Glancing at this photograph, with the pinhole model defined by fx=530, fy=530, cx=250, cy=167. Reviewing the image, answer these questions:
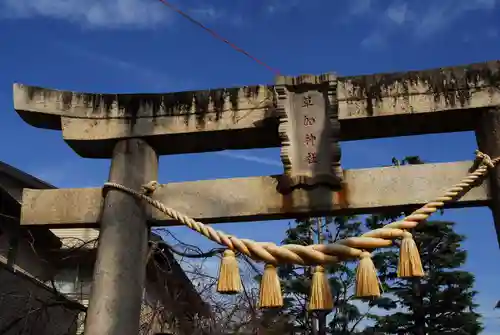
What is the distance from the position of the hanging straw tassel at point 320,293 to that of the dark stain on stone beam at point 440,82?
4.62ft

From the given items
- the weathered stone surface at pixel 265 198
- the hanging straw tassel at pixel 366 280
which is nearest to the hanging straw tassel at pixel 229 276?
the weathered stone surface at pixel 265 198

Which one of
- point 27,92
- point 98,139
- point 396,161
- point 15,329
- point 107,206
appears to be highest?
point 396,161

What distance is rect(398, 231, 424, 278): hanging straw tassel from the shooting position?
3.58 metres

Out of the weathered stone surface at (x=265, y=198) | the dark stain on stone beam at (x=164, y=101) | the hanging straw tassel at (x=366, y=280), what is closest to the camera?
the hanging straw tassel at (x=366, y=280)

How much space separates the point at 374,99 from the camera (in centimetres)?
437

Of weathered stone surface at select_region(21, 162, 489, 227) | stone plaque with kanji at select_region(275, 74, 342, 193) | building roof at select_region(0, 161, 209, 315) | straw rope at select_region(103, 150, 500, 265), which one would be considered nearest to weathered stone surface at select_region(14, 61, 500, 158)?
stone plaque with kanji at select_region(275, 74, 342, 193)

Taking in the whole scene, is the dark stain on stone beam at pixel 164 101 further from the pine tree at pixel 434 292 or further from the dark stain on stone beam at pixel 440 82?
the pine tree at pixel 434 292

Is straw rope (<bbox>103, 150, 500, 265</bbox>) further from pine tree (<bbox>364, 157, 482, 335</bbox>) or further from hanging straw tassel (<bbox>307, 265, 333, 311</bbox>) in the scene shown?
pine tree (<bbox>364, 157, 482, 335</bbox>)

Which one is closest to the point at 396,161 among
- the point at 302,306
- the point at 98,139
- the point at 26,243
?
the point at 302,306

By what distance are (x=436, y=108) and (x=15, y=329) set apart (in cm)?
595

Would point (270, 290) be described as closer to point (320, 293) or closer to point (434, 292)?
point (320, 293)

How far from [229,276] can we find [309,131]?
1.37 meters

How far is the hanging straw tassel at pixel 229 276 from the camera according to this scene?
12.5 ft

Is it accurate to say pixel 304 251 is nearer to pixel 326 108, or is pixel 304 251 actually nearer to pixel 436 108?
pixel 326 108
